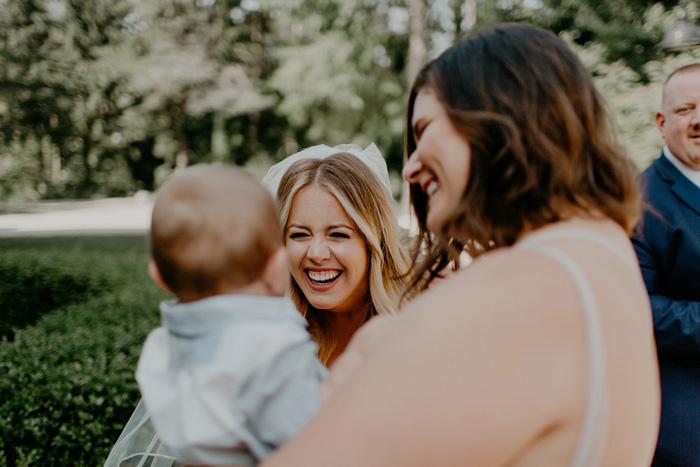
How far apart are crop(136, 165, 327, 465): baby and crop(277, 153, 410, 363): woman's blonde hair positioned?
5.25ft

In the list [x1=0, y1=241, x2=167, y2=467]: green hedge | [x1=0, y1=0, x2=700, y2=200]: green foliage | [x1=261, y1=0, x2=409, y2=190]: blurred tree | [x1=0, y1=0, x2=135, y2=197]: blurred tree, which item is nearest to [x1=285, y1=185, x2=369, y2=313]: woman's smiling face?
[x1=0, y1=241, x2=167, y2=467]: green hedge

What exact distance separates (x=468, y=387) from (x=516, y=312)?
6.4 inches

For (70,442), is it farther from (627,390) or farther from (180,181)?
(627,390)

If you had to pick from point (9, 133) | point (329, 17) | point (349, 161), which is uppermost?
point (349, 161)

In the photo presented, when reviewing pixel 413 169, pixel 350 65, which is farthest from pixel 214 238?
pixel 350 65

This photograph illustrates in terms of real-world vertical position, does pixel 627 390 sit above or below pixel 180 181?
below

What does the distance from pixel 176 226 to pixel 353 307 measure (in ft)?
6.53

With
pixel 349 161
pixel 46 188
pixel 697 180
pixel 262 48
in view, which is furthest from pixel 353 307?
pixel 46 188

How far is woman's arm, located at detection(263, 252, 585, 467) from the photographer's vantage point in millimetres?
1011

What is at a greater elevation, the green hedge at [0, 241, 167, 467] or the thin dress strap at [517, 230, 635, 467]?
the thin dress strap at [517, 230, 635, 467]

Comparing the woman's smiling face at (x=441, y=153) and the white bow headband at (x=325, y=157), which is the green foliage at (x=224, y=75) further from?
the woman's smiling face at (x=441, y=153)

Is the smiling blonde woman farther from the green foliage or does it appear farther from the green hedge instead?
the green foliage

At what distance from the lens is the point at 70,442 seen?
3260mm

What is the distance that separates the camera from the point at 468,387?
1008mm
